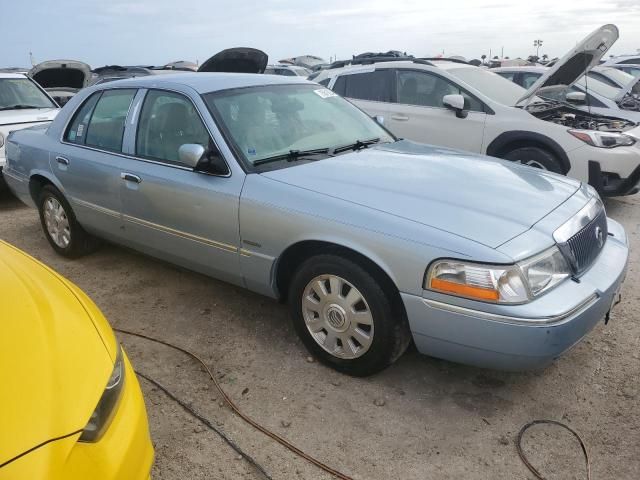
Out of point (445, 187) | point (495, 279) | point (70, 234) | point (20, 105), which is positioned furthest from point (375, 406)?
point (20, 105)

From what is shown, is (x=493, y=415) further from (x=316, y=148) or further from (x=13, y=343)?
(x=13, y=343)

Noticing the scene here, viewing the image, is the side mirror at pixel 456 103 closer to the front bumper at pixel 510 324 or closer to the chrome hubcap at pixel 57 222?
the front bumper at pixel 510 324

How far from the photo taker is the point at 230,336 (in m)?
3.55

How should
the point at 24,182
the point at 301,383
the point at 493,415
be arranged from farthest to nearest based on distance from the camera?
the point at 24,182 < the point at 301,383 < the point at 493,415

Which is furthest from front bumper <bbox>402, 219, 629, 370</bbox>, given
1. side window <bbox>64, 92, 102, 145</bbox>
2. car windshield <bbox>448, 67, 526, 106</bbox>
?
car windshield <bbox>448, 67, 526, 106</bbox>

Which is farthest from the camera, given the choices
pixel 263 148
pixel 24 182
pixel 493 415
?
pixel 24 182

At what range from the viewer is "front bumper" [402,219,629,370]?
2.44 metres

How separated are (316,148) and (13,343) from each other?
2.22 m

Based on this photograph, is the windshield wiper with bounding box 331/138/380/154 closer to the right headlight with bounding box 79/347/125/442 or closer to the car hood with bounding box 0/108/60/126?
the right headlight with bounding box 79/347/125/442

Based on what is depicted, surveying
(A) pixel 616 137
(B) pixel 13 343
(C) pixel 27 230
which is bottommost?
(C) pixel 27 230

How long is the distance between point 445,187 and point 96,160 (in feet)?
8.58

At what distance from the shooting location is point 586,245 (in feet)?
9.53

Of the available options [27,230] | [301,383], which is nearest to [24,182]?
[27,230]

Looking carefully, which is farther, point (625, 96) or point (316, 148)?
point (625, 96)
